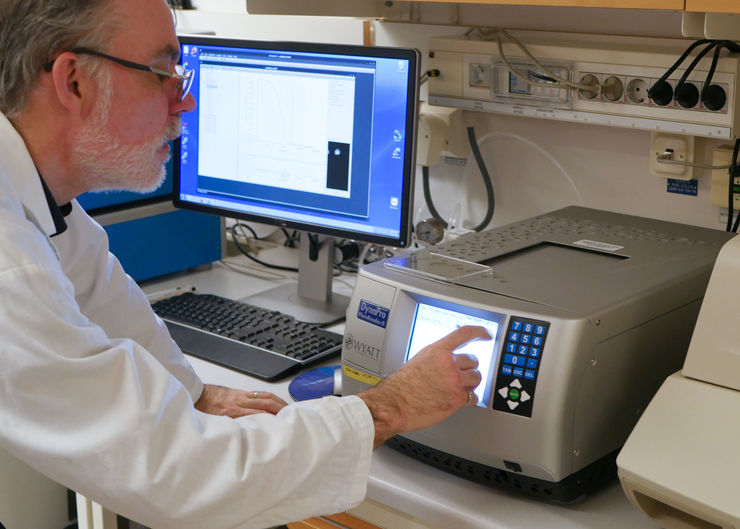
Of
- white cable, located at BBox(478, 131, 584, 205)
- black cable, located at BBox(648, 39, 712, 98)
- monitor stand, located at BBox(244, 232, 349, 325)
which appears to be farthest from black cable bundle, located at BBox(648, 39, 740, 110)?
monitor stand, located at BBox(244, 232, 349, 325)

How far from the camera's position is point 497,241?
4.44 ft

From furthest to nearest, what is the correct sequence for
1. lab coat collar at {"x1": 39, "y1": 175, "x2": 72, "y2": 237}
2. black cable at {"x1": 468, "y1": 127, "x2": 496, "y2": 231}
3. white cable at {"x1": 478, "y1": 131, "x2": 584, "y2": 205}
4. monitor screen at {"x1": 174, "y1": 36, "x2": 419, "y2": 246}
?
black cable at {"x1": 468, "y1": 127, "x2": 496, "y2": 231}
white cable at {"x1": 478, "y1": 131, "x2": 584, "y2": 205}
monitor screen at {"x1": 174, "y1": 36, "x2": 419, "y2": 246}
lab coat collar at {"x1": 39, "y1": 175, "x2": 72, "y2": 237}

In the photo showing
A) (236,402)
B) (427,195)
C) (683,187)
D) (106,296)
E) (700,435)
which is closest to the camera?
(700,435)

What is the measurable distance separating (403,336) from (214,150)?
2.55 ft

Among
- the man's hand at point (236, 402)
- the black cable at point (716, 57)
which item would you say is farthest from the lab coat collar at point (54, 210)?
the black cable at point (716, 57)

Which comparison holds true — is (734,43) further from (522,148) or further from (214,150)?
(214,150)

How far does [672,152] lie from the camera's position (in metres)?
1.56

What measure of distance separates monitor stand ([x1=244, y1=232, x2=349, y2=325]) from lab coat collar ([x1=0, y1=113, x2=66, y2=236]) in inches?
27.1

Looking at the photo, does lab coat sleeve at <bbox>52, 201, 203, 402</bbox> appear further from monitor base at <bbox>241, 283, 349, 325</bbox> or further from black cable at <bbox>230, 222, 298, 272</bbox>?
black cable at <bbox>230, 222, 298, 272</bbox>

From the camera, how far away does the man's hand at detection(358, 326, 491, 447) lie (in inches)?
42.9

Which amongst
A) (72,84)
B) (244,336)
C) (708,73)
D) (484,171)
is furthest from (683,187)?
(72,84)

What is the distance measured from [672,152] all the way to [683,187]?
7cm

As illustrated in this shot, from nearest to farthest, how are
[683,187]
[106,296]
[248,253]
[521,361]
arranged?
1. [521,361]
2. [106,296]
3. [683,187]
4. [248,253]

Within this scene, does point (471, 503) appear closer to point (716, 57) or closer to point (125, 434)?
point (125, 434)
